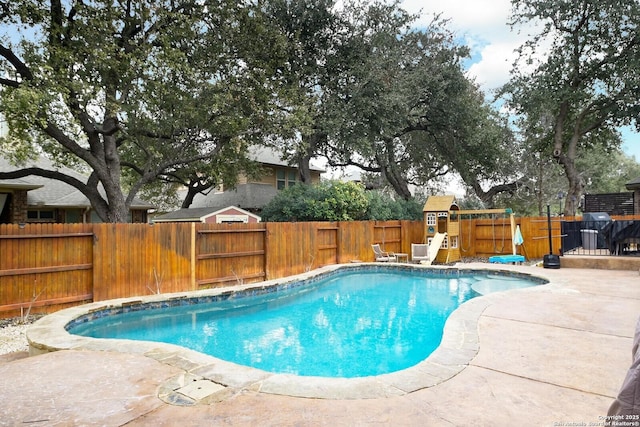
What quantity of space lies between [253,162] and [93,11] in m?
9.43

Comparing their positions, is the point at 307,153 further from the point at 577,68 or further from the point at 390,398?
the point at 390,398

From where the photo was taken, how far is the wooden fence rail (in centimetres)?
643

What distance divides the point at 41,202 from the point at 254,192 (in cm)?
963

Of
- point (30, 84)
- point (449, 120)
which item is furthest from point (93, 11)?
point (449, 120)

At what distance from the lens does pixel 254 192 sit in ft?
68.8

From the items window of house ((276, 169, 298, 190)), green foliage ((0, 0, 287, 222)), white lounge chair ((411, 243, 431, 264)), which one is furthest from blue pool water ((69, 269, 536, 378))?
window of house ((276, 169, 298, 190))

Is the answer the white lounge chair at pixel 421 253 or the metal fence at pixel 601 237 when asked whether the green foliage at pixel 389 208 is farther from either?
the metal fence at pixel 601 237

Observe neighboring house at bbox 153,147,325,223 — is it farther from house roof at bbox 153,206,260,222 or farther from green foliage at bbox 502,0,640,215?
green foliage at bbox 502,0,640,215

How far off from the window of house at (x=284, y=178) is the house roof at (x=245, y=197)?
0.62m

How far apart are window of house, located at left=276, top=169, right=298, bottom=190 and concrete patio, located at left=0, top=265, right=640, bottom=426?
18279 millimetres

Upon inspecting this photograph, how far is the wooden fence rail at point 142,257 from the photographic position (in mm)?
6426

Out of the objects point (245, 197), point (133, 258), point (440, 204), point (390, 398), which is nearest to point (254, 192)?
point (245, 197)

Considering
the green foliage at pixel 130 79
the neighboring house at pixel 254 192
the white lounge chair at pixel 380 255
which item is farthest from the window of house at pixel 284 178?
the white lounge chair at pixel 380 255

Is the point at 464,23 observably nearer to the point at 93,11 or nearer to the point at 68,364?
the point at 93,11
